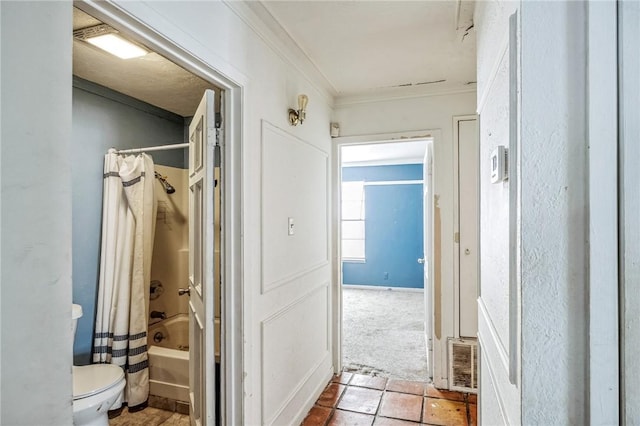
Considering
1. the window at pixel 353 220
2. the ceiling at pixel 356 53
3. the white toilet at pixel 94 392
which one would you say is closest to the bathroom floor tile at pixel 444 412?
the white toilet at pixel 94 392

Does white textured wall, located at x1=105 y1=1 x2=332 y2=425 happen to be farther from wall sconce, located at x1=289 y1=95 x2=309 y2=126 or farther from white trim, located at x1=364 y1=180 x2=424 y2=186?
white trim, located at x1=364 y1=180 x2=424 y2=186

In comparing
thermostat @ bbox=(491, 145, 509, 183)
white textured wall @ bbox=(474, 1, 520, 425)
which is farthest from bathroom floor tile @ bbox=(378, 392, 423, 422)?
thermostat @ bbox=(491, 145, 509, 183)

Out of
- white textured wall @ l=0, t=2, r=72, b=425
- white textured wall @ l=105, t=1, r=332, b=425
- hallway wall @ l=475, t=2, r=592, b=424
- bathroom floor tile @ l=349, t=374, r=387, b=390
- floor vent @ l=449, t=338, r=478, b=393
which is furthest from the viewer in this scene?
bathroom floor tile @ l=349, t=374, r=387, b=390

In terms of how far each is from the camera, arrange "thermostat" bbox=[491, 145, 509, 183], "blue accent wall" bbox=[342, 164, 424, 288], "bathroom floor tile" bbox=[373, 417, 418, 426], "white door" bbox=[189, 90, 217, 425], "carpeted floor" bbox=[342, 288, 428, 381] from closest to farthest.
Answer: "thermostat" bbox=[491, 145, 509, 183] → "white door" bbox=[189, 90, 217, 425] → "bathroom floor tile" bbox=[373, 417, 418, 426] → "carpeted floor" bbox=[342, 288, 428, 381] → "blue accent wall" bbox=[342, 164, 424, 288]

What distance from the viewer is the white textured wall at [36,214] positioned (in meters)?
0.59

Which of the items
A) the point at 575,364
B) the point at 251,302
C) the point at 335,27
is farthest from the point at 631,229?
the point at 335,27

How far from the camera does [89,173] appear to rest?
251 cm

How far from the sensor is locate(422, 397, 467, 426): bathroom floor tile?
7.34 ft

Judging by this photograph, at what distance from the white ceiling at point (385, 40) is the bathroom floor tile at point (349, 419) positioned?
2.34m

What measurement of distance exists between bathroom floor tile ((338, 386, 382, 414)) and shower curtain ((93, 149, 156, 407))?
1.46 m

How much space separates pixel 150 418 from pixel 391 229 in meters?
4.75

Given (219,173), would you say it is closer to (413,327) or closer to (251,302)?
(251,302)

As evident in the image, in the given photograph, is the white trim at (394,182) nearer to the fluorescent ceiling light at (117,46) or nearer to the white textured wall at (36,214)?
the fluorescent ceiling light at (117,46)

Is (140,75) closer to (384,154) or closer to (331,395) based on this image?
(331,395)
